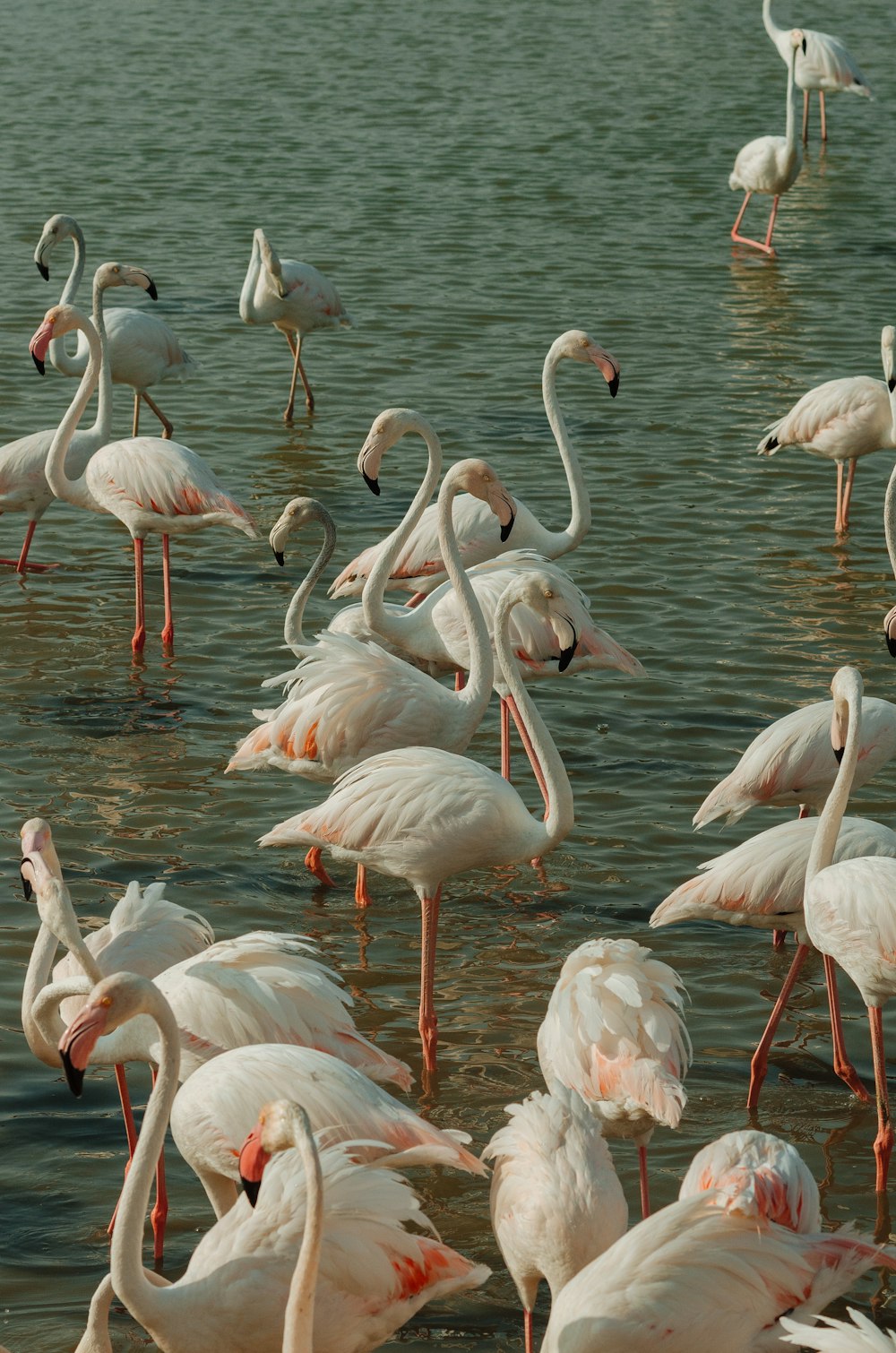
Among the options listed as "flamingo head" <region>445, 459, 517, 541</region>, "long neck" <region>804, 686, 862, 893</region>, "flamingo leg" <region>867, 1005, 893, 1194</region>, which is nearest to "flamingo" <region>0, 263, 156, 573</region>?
"flamingo head" <region>445, 459, 517, 541</region>

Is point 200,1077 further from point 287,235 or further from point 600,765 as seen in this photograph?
point 287,235

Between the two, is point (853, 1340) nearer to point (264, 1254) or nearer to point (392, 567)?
point (264, 1254)

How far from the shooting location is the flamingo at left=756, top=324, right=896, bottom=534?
30.1ft

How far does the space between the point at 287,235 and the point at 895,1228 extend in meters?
11.2

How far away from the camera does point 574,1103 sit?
151 inches

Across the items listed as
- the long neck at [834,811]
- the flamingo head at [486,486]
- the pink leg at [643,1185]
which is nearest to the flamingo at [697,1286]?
the pink leg at [643,1185]

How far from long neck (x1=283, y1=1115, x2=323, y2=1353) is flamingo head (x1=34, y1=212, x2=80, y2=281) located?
853 cm

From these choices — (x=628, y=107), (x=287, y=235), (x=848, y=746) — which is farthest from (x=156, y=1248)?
(x=628, y=107)

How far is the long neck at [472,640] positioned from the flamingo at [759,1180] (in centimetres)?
250

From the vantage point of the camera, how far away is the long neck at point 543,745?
5.26 m

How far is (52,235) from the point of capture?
10844mm

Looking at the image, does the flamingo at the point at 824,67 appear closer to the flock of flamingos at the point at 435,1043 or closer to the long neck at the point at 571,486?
the long neck at the point at 571,486

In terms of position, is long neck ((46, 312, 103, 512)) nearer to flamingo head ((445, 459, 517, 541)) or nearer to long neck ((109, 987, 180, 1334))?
flamingo head ((445, 459, 517, 541))

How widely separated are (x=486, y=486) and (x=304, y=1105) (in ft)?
10.1
